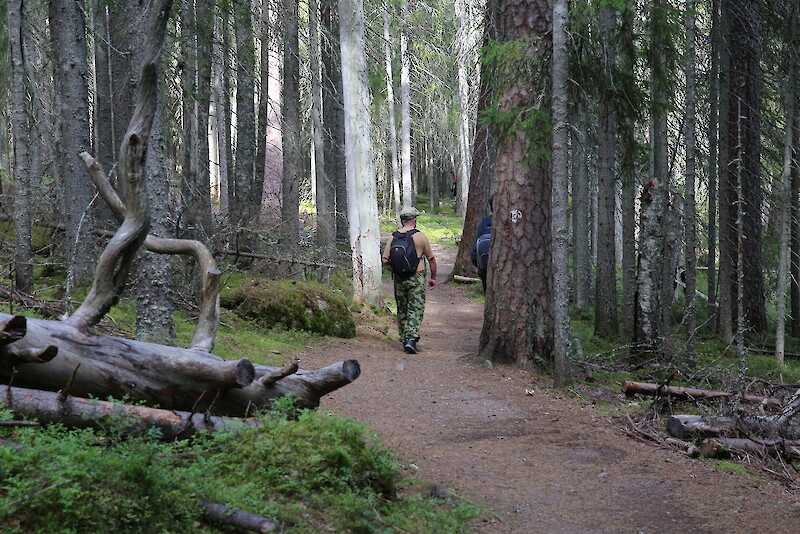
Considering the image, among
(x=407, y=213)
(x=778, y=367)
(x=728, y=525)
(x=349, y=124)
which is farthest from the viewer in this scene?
(x=349, y=124)

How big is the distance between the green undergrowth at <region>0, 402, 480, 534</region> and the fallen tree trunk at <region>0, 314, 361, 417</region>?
259mm

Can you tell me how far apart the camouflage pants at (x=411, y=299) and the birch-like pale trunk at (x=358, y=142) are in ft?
9.13

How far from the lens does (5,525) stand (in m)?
2.63

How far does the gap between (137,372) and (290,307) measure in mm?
7409

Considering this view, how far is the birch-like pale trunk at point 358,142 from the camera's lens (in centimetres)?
1347

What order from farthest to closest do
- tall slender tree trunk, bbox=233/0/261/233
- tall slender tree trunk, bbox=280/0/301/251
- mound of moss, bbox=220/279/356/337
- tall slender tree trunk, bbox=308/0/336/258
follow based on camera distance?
tall slender tree trunk, bbox=308/0/336/258 < tall slender tree trunk, bbox=280/0/301/251 < tall slender tree trunk, bbox=233/0/261/233 < mound of moss, bbox=220/279/356/337

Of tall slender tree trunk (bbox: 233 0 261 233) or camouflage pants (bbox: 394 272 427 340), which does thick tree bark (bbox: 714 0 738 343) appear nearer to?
camouflage pants (bbox: 394 272 427 340)

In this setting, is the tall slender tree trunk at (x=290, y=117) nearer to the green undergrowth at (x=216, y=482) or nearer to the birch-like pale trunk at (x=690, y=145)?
the birch-like pale trunk at (x=690, y=145)

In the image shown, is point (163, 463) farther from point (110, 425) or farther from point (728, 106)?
point (728, 106)

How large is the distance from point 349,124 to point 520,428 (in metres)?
7.93

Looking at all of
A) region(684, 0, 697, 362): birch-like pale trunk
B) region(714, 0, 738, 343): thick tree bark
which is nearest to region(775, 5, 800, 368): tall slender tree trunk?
region(714, 0, 738, 343): thick tree bark

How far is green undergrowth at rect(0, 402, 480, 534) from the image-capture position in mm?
2848

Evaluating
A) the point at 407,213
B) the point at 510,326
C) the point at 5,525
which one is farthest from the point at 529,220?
the point at 5,525

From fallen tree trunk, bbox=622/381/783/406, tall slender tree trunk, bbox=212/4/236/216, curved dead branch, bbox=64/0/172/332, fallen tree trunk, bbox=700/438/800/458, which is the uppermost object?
tall slender tree trunk, bbox=212/4/236/216
